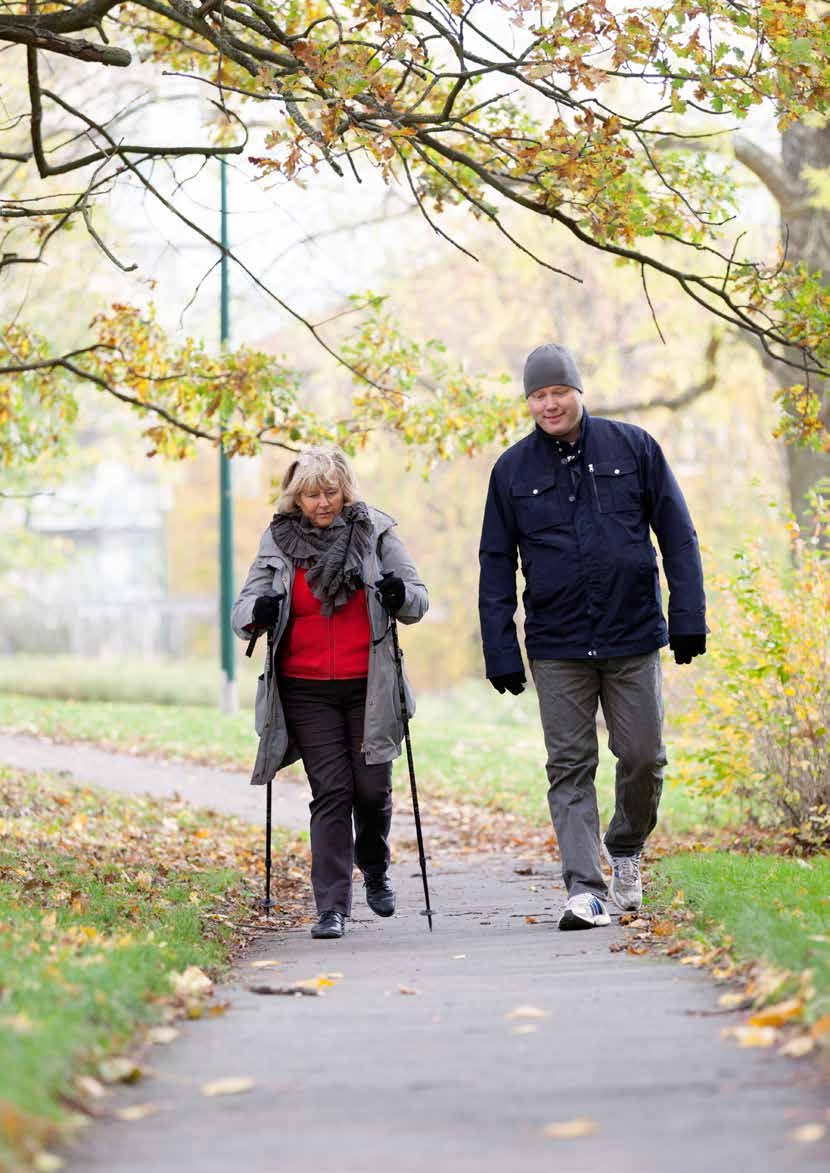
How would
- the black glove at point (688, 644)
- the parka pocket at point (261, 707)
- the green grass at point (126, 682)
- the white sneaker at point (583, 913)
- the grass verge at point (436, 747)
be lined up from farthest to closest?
the green grass at point (126, 682), the grass verge at point (436, 747), the parka pocket at point (261, 707), the black glove at point (688, 644), the white sneaker at point (583, 913)

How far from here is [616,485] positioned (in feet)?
21.9

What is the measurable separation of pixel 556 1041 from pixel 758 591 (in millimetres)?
5589

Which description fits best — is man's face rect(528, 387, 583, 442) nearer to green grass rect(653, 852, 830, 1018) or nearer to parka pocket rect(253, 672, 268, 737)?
parka pocket rect(253, 672, 268, 737)

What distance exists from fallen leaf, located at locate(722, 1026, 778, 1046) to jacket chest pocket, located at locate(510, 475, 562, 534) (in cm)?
296

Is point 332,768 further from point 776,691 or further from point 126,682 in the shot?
point 126,682

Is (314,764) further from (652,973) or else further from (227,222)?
(227,222)

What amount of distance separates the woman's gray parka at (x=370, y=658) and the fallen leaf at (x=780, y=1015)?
9.51 ft

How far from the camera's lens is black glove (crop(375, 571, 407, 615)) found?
22.5 feet

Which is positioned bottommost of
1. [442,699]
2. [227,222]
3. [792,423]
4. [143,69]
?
[442,699]

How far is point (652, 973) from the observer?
522cm

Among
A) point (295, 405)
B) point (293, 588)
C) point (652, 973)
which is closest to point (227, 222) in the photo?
point (295, 405)

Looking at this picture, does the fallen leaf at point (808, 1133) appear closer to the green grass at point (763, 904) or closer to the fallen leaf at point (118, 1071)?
the green grass at point (763, 904)

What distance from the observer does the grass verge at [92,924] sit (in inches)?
139

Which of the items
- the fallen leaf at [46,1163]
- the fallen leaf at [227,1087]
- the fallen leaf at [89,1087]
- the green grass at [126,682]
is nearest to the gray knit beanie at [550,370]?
the fallen leaf at [227,1087]
